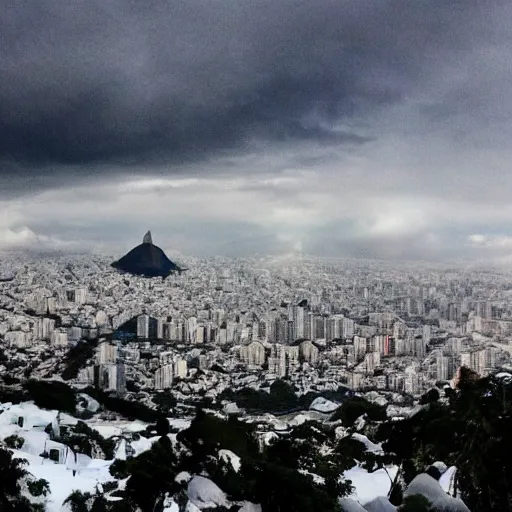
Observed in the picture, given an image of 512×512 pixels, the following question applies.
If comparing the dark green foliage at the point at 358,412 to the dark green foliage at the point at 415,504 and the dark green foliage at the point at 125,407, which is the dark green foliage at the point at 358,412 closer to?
the dark green foliage at the point at 415,504

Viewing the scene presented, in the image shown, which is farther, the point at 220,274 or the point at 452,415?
the point at 220,274

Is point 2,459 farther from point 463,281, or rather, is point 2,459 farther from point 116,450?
point 463,281

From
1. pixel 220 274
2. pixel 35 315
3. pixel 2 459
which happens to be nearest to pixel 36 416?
pixel 2 459

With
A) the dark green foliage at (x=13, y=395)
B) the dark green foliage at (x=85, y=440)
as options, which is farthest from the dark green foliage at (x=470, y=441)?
the dark green foliage at (x=13, y=395)

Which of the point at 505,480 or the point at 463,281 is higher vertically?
the point at 463,281

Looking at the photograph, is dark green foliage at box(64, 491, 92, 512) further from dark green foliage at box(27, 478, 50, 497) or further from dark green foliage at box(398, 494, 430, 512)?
dark green foliage at box(398, 494, 430, 512)

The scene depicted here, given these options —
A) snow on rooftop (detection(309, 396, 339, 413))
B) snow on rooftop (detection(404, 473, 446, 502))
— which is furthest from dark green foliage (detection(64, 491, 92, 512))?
snow on rooftop (detection(309, 396, 339, 413))
